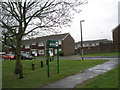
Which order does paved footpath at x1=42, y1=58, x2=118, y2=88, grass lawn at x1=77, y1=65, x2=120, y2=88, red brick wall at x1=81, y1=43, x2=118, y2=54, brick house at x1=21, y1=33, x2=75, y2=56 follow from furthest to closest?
brick house at x1=21, y1=33, x2=75, y2=56 → red brick wall at x1=81, y1=43, x2=118, y2=54 → paved footpath at x1=42, y1=58, x2=118, y2=88 → grass lawn at x1=77, y1=65, x2=120, y2=88

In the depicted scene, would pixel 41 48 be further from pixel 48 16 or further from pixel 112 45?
pixel 48 16

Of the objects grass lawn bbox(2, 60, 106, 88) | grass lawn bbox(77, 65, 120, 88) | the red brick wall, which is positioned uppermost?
the red brick wall

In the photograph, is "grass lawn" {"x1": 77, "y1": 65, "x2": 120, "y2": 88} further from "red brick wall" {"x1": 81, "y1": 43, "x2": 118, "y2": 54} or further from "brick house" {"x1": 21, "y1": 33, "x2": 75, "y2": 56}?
"brick house" {"x1": 21, "y1": 33, "x2": 75, "y2": 56}

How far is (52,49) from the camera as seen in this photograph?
5531 centimetres

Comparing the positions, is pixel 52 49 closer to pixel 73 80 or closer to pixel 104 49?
pixel 104 49

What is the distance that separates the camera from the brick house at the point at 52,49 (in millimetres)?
53625

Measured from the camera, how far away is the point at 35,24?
1381 cm

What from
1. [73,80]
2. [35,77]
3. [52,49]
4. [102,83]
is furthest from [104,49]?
[102,83]

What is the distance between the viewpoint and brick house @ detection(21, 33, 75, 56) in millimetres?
53625

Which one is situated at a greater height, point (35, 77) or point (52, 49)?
point (52, 49)

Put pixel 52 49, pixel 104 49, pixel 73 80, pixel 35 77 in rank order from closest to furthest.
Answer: pixel 73 80, pixel 35 77, pixel 104 49, pixel 52 49

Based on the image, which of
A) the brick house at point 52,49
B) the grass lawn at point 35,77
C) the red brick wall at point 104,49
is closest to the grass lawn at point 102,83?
the grass lawn at point 35,77

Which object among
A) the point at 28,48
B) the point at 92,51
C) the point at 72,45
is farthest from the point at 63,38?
the point at 28,48

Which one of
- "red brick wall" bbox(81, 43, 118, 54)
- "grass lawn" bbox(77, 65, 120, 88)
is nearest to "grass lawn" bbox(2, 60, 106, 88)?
"grass lawn" bbox(77, 65, 120, 88)
